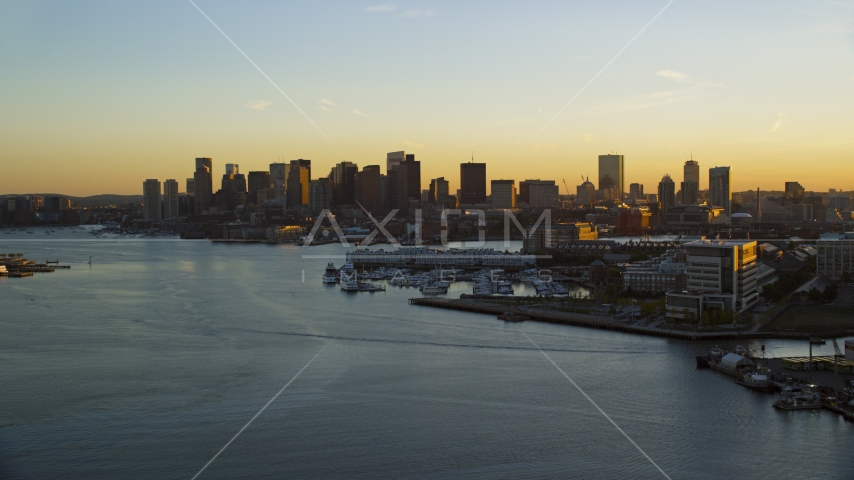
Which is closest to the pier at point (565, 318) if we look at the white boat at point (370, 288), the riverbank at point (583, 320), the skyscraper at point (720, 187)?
the riverbank at point (583, 320)

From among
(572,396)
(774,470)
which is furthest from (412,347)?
(774,470)

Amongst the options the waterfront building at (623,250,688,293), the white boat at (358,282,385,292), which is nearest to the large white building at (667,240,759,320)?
the waterfront building at (623,250,688,293)

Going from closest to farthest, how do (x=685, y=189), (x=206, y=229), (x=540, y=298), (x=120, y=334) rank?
(x=120, y=334) < (x=540, y=298) < (x=206, y=229) < (x=685, y=189)

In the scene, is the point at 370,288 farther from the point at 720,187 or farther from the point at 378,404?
the point at 720,187

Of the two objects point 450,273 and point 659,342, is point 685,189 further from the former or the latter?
point 659,342

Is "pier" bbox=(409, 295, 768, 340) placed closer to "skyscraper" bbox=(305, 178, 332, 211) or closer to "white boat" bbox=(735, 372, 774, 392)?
"white boat" bbox=(735, 372, 774, 392)

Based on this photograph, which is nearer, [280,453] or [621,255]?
[280,453]

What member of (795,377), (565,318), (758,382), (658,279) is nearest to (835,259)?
(658,279)
